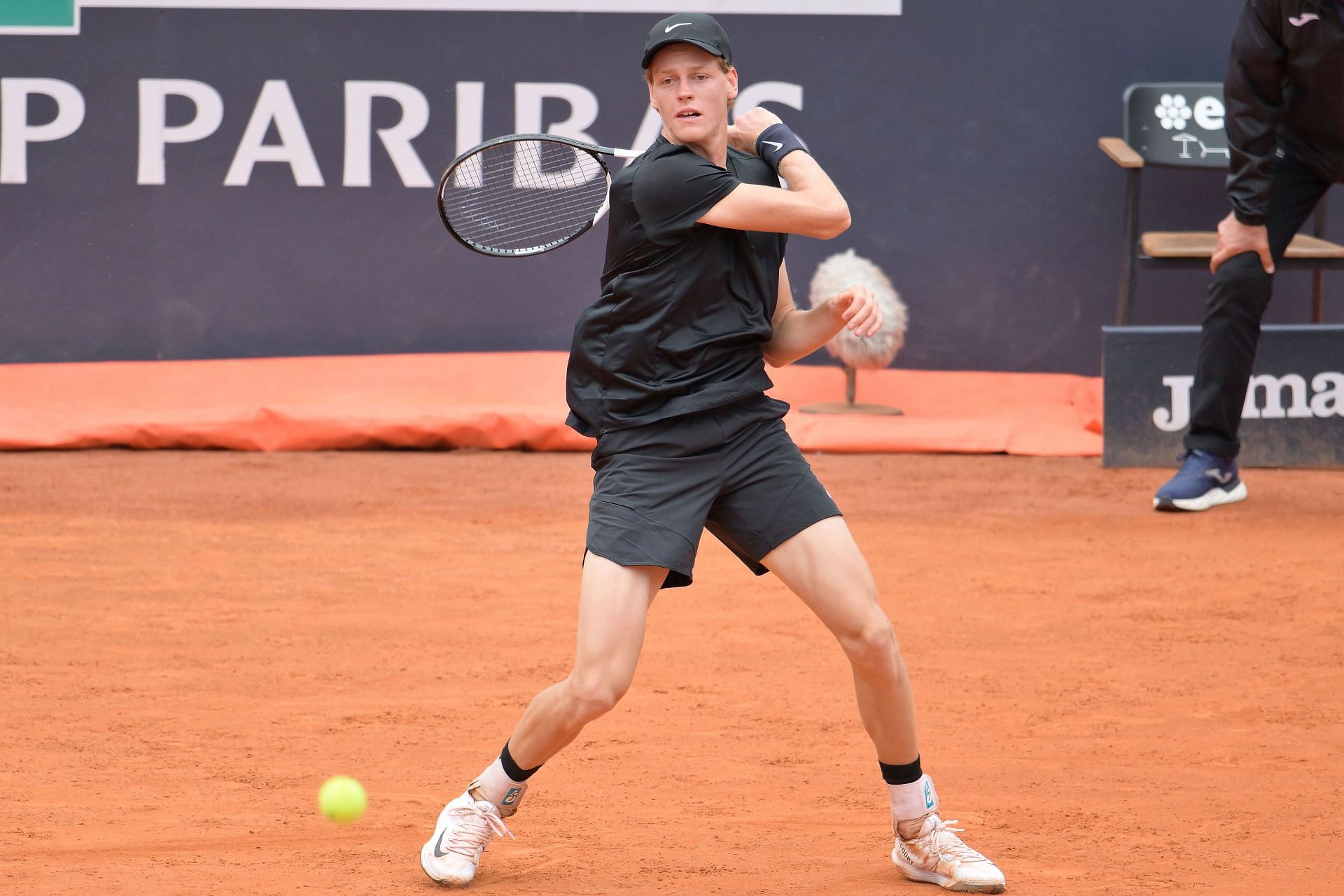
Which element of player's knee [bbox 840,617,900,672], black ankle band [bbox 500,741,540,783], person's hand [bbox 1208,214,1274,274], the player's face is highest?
the player's face

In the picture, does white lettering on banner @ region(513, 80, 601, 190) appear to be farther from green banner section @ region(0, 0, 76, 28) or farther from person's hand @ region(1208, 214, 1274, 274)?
person's hand @ region(1208, 214, 1274, 274)

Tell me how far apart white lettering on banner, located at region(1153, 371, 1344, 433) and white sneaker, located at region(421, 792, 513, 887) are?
5078 mm

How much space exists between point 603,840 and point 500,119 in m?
6.68

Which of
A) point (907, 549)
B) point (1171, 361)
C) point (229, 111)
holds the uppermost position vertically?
point (229, 111)

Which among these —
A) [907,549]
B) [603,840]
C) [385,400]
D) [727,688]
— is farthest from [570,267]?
[603,840]

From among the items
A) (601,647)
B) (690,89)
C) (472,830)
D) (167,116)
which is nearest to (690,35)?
(690,89)

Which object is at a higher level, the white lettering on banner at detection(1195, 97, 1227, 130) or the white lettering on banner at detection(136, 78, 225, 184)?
the white lettering on banner at detection(1195, 97, 1227, 130)

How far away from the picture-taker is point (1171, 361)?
733 cm

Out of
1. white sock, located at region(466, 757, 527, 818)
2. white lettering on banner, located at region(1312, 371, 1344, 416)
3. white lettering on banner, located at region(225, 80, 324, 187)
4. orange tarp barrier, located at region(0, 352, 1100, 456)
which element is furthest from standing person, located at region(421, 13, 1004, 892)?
white lettering on banner, located at region(225, 80, 324, 187)

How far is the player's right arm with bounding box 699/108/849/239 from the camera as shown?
115 inches

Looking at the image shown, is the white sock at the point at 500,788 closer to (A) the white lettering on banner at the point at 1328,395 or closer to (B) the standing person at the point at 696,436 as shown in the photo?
(B) the standing person at the point at 696,436

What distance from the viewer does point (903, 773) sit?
10.1 feet

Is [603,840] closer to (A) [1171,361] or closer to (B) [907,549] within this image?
(B) [907,549]

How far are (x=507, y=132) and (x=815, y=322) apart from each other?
21.5ft
